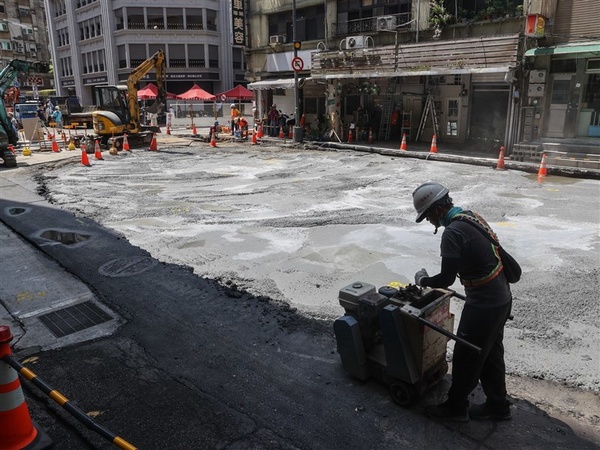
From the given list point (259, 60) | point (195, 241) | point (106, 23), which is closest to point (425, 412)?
point (195, 241)

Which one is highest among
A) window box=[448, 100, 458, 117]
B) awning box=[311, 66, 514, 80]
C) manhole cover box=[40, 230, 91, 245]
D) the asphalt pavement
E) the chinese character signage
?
the chinese character signage

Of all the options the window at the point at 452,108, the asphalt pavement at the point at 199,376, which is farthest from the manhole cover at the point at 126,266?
the window at the point at 452,108

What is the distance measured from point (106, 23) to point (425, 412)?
56.2 m

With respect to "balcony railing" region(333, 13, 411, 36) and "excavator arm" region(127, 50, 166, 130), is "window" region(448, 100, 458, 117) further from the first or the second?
"excavator arm" region(127, 50, 166, 130)

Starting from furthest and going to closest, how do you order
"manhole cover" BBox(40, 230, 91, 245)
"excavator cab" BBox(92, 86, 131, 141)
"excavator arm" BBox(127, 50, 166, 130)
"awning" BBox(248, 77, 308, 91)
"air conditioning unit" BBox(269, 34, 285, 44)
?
"air conditioning unit" BBox(269, 34, 285, 44) → "awning" BBox(248, 77, 308, 91) → "excavator arm" BBox(127, 50, 166, 130) → "excavator cab" BBox(92, 86, 131, 141) → "manhole cover" BBox(40, 230, 91, 245)

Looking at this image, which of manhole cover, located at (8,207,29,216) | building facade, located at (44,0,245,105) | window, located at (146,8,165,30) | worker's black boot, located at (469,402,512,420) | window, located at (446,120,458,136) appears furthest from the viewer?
window, located at (146,8,165,30)

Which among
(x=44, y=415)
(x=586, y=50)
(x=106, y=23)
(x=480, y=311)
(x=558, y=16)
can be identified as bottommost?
(x=44, y=415)

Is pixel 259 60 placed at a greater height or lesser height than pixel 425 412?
greater

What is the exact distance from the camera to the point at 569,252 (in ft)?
25.9

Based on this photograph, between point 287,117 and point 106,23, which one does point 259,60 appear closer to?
point 287,117

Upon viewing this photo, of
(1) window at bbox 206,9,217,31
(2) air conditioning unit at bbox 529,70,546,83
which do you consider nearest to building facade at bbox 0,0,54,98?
(1) window at bbox 206,9,217,31

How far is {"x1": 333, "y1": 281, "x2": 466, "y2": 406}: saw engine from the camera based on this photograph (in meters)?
3.94

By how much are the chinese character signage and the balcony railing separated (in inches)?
287

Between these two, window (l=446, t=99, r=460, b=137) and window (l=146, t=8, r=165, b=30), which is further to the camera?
window (l=146, t=8, r=165, b=30)
